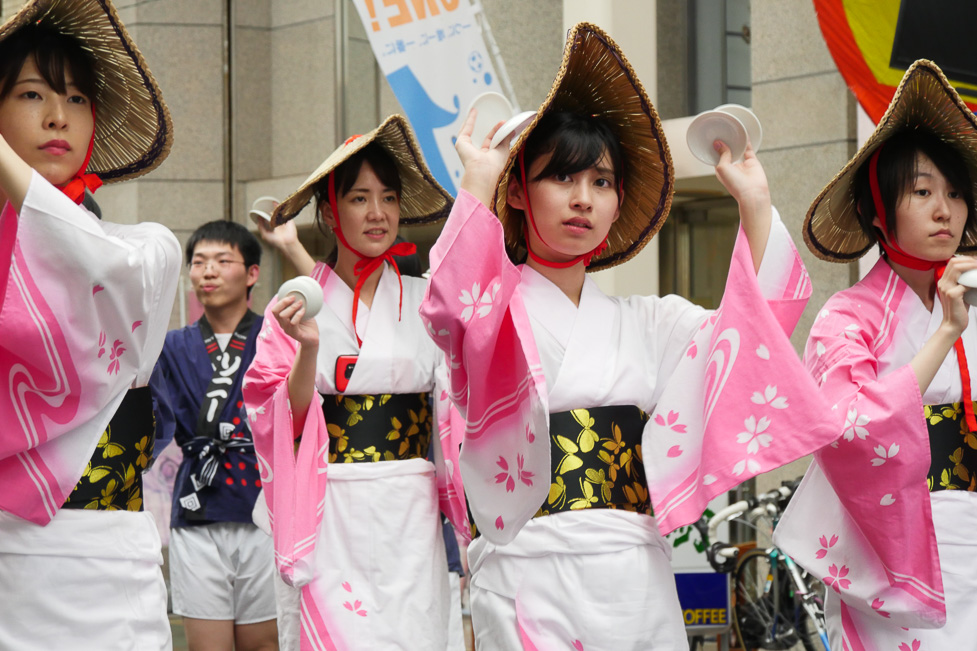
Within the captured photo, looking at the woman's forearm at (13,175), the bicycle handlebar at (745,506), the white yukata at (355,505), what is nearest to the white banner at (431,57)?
the white yukata at (355,505)

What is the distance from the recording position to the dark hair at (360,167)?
3.99 meters

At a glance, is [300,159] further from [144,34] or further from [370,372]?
[370,372]

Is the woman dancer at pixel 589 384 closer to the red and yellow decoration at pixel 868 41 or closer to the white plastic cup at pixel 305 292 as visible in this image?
the white plastic cup at pixel 305 292

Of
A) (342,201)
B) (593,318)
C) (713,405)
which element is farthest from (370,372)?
(713,405)

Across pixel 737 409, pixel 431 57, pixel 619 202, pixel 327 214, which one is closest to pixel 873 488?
pixel 737 409

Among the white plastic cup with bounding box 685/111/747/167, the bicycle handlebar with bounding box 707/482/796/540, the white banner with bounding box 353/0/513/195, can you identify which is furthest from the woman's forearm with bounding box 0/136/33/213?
the bicycle handlebar with bounding box 707/482/796/540

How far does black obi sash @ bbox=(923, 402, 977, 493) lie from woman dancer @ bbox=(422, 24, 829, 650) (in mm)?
537

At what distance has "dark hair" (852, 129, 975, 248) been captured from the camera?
10.4 ft

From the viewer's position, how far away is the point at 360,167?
158 inches

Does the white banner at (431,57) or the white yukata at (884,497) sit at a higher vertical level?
the white banner at (431,57)

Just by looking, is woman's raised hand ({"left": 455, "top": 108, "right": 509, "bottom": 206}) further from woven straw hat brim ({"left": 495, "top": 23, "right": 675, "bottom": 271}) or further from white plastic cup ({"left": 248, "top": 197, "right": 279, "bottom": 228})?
white plastic cup ({"left": 248, "top": 197, "right": 279, "bottom": 228})

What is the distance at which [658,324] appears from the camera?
304cm

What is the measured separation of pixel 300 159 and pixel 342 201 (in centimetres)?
549

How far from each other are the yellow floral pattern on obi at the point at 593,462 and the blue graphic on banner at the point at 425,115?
2922 mm
